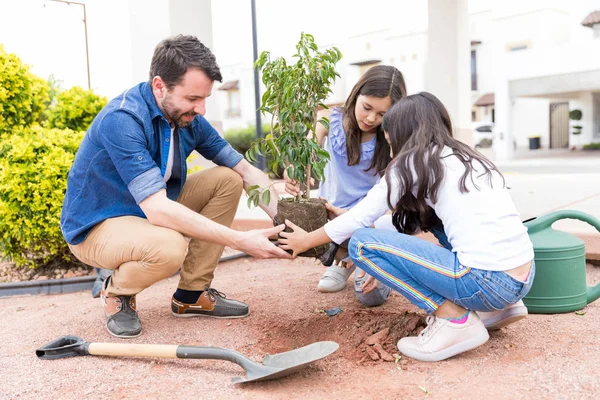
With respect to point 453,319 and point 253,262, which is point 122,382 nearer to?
point 453,319

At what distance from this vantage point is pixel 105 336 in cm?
242

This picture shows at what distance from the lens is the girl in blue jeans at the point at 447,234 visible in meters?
1.93

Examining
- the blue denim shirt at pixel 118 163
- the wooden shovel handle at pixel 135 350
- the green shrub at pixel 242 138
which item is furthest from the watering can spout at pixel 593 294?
the green shrub at pixel 242 138

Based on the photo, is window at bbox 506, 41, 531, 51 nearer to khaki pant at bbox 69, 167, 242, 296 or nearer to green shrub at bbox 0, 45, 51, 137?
green shrub at bbox 0, 45, 51, 137

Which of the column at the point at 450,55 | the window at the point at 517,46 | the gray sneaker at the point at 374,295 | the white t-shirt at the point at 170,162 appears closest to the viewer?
the white t-shirt at the point at 170,162

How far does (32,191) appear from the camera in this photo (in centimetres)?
344

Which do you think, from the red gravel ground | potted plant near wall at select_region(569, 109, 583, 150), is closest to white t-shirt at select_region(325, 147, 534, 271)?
the red gravel ground

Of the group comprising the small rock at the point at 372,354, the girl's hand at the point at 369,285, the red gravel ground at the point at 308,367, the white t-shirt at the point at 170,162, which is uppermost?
the white t-shirt at the point at 170,162

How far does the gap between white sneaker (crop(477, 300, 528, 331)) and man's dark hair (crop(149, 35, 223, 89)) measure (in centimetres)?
148

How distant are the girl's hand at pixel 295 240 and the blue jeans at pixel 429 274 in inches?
8.9

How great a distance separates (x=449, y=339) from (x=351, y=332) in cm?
45

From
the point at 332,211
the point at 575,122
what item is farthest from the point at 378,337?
the point at 575,122

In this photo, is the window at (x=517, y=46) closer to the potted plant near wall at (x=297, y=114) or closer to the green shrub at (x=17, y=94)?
the green shrub at (x=17, y=94)

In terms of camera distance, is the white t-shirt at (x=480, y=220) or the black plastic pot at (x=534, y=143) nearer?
the white t-shirt at (x=480, y=220)
